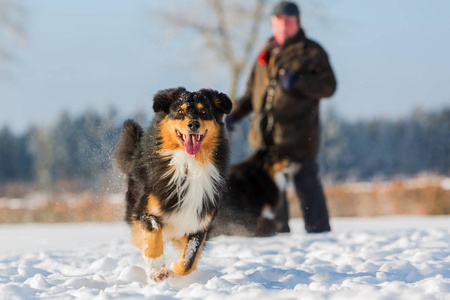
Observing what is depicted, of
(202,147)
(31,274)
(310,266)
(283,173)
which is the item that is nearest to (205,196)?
(202,147)

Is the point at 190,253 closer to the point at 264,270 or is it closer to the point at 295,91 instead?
the point at 264,270

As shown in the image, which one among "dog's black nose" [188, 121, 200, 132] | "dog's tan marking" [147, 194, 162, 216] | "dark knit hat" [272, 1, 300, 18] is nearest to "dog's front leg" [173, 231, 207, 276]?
"dog's tan marking" [147, 194, 162, 216]

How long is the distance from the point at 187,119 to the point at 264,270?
137 cm

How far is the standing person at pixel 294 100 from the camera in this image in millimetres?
6484

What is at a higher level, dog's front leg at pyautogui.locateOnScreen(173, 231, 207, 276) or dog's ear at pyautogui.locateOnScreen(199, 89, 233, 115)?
dog's ear at pyautogui.locateOnScreen(199, 89, 233, 115)

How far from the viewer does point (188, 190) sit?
3.97 m

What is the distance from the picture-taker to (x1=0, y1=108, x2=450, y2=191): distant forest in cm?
5547

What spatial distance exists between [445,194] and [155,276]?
40.9ft

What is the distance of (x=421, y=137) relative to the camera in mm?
67188

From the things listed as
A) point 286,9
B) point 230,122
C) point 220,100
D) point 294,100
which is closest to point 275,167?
point 230,122

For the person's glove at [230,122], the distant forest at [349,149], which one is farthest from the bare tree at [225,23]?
the distant forest at [349,149]

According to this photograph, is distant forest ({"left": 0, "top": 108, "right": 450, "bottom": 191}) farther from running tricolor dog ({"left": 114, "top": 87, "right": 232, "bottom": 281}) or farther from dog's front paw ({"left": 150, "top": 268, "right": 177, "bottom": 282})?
dog's front paw ({"left": 150, "top": 268, "right": 177, "bottom": 282})

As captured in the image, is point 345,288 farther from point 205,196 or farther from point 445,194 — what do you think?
point 445,194

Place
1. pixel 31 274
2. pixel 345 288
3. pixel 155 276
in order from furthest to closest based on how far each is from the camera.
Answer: pixel 31 274, pixel 155 276, pixel 345 288
